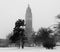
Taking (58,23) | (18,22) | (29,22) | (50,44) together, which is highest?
(29,22)

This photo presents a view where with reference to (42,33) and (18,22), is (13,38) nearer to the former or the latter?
(18,22)

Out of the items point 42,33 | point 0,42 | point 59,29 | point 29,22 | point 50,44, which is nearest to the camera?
point 59,29

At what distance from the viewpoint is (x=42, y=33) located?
6188 cm

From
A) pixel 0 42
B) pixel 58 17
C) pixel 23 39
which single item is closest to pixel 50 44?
pixel 23 39

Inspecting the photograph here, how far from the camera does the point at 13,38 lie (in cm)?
4600

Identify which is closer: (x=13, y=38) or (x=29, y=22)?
(x=13, y=38)

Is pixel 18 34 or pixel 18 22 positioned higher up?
pixel 18 22

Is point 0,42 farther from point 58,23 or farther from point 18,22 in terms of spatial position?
point 58,23

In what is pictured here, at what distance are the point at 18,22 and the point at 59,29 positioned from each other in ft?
82.5

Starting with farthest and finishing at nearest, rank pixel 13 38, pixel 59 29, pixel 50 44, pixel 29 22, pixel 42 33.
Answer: pixel 29 22 < pixel 42 33 < pixel 13 38 < pixel 50 44 < pixel 59 29

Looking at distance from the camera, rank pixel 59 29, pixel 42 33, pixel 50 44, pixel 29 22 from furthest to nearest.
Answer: pixel 29 22 → pixel 42 33 → pixel 50 44 → pixel 59 29

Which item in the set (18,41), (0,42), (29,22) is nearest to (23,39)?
(18,41)

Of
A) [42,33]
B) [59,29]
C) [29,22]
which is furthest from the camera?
[29,22]

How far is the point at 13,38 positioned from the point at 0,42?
68.3 metres
